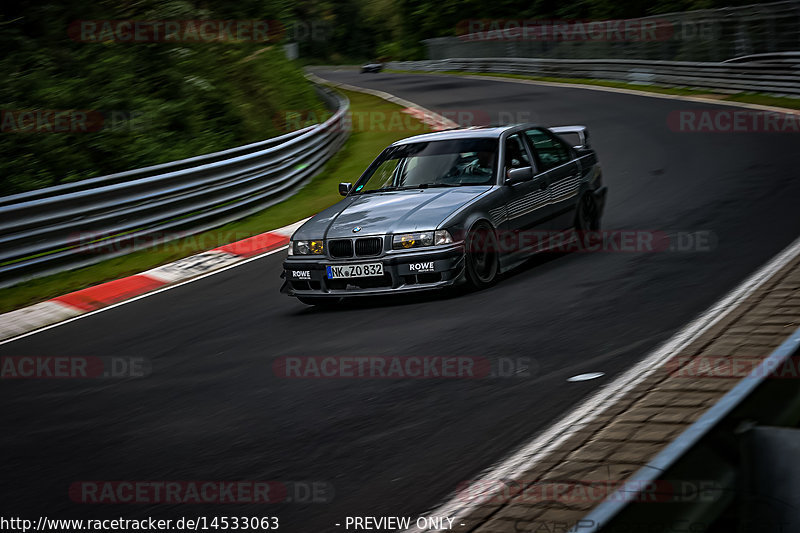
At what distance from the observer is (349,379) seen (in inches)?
239

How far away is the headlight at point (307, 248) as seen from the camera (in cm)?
843

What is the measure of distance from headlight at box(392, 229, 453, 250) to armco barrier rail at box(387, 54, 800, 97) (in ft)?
61.4

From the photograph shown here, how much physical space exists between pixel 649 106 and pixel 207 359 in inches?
795

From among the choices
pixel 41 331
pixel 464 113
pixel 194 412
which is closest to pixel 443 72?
pixel 464 113

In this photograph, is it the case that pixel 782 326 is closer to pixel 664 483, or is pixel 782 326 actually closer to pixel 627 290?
pixel 627 290

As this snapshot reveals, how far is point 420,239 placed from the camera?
8.08 metres

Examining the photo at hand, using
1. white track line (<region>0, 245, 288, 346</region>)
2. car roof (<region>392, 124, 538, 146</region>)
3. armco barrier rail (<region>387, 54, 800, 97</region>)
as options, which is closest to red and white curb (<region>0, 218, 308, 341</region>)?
white track line (<region>0, 245, 288, 346</region>)

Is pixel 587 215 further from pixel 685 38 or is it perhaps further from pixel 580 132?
pixel 685 38

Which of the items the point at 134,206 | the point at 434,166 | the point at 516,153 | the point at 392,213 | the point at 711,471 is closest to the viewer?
the point at 711,471

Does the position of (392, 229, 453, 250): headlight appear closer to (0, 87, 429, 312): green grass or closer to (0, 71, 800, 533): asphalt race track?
(0, 71, 800, 533): asphalt race track

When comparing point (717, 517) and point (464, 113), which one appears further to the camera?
point (464, 113)

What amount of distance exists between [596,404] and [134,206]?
9899 millimetres

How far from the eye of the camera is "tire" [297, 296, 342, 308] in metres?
8.66

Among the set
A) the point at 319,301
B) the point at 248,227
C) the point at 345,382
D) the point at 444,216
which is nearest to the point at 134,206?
the point at 248,227
